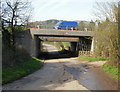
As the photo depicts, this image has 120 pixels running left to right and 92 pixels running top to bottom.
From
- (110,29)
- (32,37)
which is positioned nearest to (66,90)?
(110,29)

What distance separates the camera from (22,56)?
68.5 feet

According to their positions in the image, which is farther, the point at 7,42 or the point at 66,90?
the point at 7,42

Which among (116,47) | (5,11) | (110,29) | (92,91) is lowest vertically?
(92,91)

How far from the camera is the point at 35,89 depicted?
1048cm

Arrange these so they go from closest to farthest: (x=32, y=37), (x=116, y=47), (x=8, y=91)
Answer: (x=8, y=91), (x=116, y=47), (x=32, y=37)

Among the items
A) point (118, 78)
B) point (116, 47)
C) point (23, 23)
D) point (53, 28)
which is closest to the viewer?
point (118, 78)

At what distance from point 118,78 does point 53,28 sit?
20.3m

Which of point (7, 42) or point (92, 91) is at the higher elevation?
point (7, 42)

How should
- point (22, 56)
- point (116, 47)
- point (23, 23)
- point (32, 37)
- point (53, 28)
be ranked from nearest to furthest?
point (116, 47), point (23, 23), point (22, 56), point (32, 37), point (53, 28)

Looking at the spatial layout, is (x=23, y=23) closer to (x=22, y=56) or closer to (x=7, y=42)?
(x=7, y=42)

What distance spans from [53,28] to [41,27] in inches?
95.0

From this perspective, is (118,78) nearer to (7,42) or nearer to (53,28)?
(7,42)

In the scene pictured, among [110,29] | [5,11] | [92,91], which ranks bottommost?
[92,91]

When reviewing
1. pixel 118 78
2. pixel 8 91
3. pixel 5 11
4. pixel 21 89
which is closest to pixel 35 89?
pixel 21 89
